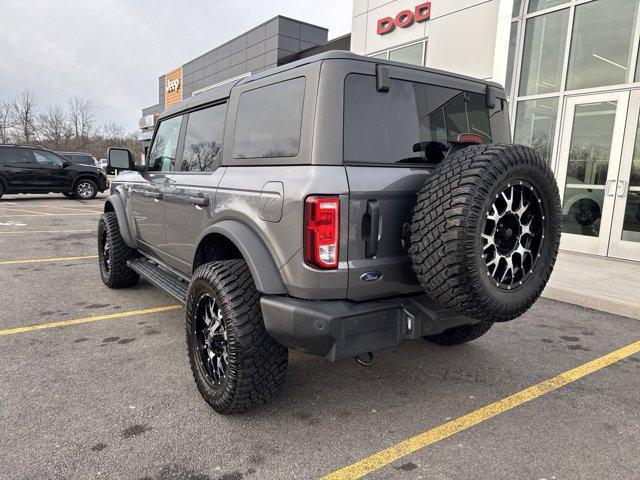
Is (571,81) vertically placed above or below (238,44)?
below

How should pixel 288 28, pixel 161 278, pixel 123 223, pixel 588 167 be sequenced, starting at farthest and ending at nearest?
pixel 288 28 → pixel 588 167 → pixel 123 223 → pixel 161 278

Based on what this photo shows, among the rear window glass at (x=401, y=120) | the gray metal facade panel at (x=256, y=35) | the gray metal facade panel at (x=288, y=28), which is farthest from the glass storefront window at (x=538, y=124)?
the gray metal facade panel at (x=256, y=35)

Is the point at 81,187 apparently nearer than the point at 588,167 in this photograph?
No

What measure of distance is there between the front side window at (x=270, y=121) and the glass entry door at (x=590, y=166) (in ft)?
22.5

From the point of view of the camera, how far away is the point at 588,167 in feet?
25.7

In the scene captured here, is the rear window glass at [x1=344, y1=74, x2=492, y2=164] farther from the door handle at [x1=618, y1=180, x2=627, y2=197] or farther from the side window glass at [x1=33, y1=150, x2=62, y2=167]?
the side window glass at [x1=33, y1=150, x2=62, y2=167]

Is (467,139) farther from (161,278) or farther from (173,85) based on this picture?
(173,85)

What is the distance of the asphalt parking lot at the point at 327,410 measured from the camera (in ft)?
7.26

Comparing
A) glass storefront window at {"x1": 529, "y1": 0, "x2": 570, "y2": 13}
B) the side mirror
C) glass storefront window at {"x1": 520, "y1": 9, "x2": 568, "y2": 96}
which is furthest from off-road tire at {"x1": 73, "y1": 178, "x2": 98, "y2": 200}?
glass storefront window at {"x1": 529, "y1": 0, "x2": 570, "y2": 13}

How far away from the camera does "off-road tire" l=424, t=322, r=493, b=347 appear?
11.2ft

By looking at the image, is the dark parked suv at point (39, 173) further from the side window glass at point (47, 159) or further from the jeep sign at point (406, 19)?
the jeep sign at point (406, 19)

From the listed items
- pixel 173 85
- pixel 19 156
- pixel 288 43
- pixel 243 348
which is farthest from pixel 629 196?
pixel 173 85

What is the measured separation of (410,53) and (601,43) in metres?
4.51

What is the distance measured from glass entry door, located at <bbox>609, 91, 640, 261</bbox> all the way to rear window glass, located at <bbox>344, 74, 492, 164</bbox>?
5.75 m
